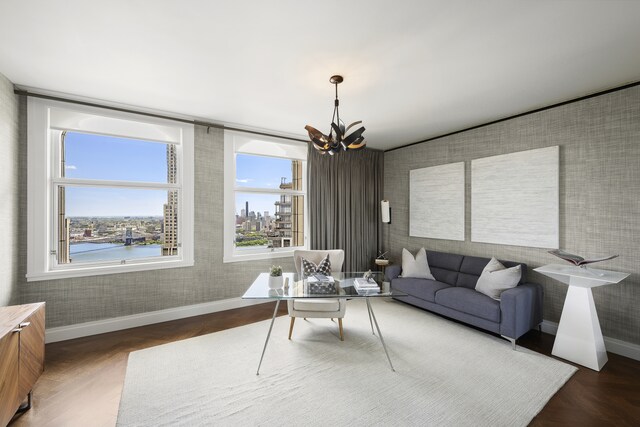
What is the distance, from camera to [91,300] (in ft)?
9.75

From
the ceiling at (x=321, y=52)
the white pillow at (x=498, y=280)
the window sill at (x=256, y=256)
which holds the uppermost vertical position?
the ceiling at (x=321, y=52)

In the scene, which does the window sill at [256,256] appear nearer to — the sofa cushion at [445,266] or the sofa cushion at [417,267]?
the sofa cushion at [417,267]

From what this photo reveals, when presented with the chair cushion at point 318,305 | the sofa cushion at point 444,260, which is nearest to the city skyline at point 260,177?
the chair cushion at point 318,305

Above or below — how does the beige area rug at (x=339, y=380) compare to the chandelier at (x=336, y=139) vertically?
below

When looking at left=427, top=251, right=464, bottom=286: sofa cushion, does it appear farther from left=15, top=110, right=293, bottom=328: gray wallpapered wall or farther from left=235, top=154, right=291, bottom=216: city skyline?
left=235, top=154, right=291, bottom=216: city skyline

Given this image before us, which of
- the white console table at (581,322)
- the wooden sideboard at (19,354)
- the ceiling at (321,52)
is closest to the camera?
the wooden sideboard at (19,354)

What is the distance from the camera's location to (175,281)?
3428 mm

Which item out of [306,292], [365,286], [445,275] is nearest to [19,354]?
[306,292]

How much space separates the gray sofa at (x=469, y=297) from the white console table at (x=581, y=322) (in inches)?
12.4

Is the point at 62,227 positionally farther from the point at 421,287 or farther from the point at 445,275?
the point at 445,275

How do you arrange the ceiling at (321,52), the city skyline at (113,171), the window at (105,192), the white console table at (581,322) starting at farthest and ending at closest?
the city skyline at (113,171)
the window at (105,192)
the white console table at (581,322)
the ceiling at (321,52)

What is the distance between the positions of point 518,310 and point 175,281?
3.96 meters

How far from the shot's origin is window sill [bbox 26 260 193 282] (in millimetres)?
2746

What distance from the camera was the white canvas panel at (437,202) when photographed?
13.0ft
